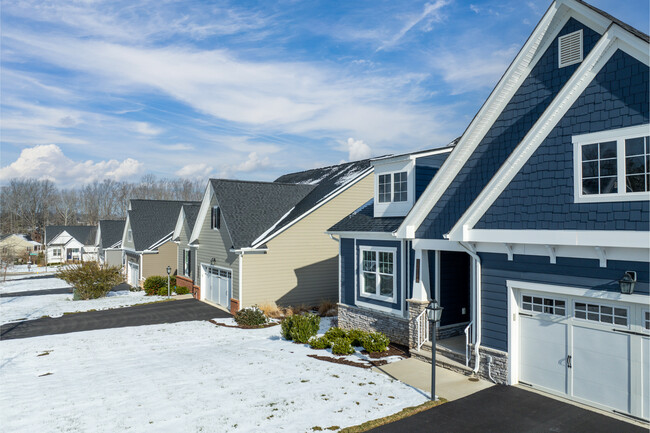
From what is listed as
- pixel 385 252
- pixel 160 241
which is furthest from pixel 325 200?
pixel 160 241

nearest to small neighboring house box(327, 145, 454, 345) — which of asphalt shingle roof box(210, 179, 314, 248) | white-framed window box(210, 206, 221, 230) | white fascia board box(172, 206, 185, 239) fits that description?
asphalt shingle roof box(210, 179, 314, 248)

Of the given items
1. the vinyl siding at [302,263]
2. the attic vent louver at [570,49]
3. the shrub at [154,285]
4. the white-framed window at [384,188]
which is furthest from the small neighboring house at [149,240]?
the attic vent louver at [570,49]

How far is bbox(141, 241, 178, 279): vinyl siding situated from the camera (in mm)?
34469

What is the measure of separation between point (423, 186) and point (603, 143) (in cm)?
619

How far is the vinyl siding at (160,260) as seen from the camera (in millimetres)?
34469

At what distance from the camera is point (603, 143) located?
855 cm

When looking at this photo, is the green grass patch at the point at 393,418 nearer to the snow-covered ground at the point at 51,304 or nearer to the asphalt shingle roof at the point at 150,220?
the snow-covered ground at the point at 51,304

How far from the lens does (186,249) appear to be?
98.5 feet

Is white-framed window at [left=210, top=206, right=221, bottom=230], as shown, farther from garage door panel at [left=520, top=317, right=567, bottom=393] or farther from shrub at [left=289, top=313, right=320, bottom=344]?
garage door panel at [left=520, top=317, right=567, bottom=393]

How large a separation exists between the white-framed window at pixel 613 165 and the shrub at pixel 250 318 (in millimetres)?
13938

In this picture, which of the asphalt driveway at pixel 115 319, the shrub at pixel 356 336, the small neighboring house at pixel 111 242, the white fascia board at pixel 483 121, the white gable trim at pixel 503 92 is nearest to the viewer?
the white gable trim at pixel 503 92

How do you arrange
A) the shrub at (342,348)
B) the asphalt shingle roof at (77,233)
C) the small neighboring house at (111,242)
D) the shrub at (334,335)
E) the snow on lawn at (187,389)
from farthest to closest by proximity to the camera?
the asphalt shingle roof at (77,233) → the small neighboring house at (111,242) → the shrub at (334,335) → the shrub at (342,348) → the snow on lawn at (187,389)

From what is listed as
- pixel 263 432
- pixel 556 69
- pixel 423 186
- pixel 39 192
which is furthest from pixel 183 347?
pixel 39 192

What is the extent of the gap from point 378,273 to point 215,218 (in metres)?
12.7
